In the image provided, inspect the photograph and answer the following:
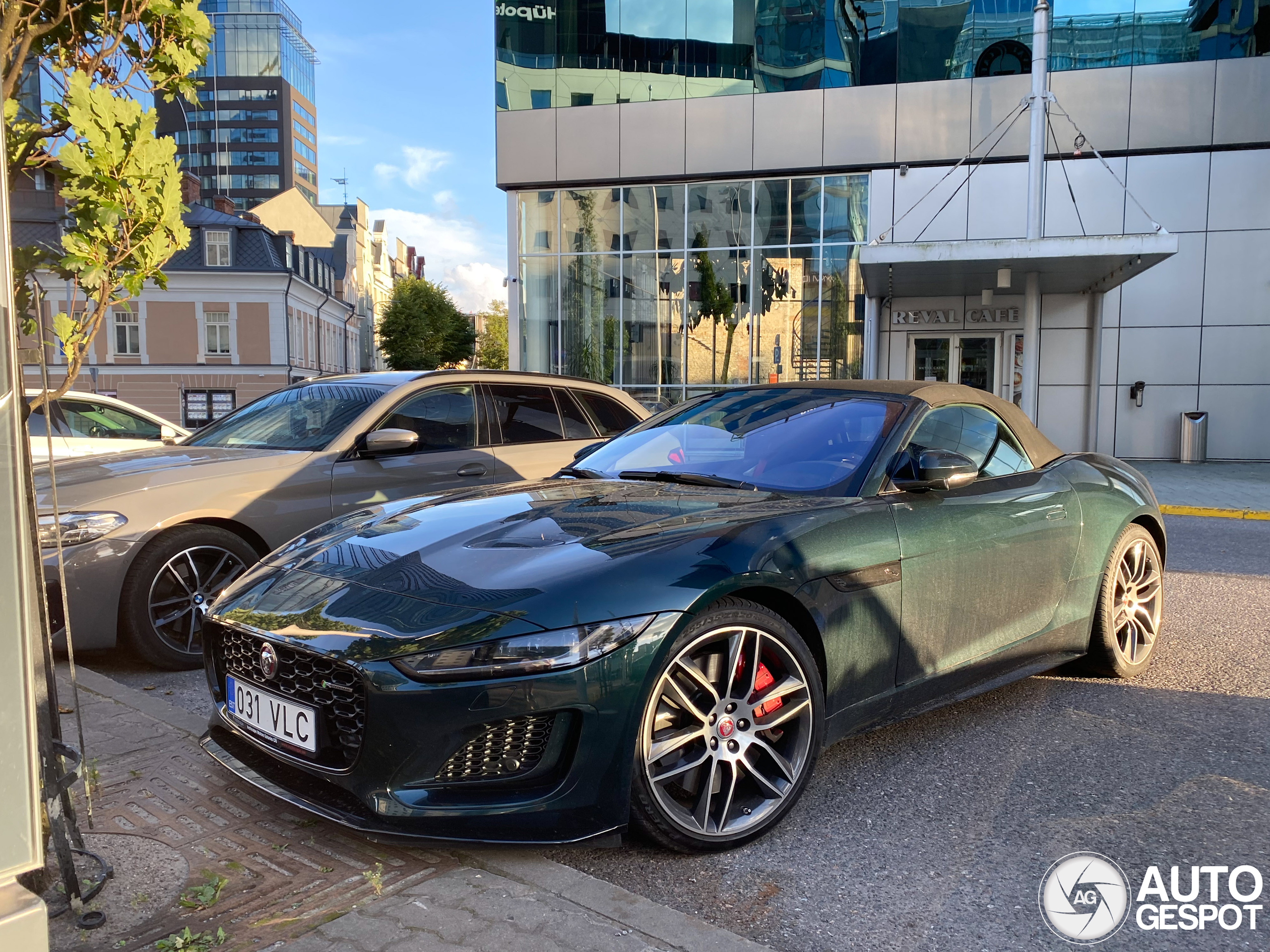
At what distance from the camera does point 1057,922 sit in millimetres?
2486

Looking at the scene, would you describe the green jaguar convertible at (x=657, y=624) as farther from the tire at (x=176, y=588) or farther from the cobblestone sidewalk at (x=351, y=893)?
the tire at (x=176, y=588)

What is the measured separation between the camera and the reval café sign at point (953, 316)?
1997 centimetres

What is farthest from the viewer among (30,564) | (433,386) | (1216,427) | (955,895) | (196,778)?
(1216,427)

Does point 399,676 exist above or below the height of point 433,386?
below

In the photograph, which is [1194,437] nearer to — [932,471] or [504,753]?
[932,471]

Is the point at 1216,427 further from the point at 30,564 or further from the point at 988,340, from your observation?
the point at 30,564

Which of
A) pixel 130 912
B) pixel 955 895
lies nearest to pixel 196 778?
pixel 130 912

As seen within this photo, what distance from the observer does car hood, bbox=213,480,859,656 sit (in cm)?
257

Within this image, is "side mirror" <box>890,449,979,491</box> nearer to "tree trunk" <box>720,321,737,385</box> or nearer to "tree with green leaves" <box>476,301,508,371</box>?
"tree trunk" <box>720,321,737,385</box>

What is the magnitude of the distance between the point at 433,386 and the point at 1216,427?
18.5 m

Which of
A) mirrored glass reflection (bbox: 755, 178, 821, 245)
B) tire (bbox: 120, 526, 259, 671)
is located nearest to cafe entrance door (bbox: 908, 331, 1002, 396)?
mirrored glass reflection (bbox: 755, 178, 821, 245)

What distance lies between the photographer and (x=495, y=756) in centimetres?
252

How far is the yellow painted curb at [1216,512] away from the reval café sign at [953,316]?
911 centimetres

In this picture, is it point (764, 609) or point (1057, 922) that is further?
point (764, 609)
